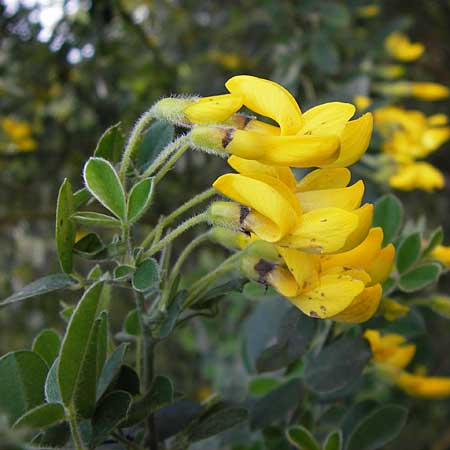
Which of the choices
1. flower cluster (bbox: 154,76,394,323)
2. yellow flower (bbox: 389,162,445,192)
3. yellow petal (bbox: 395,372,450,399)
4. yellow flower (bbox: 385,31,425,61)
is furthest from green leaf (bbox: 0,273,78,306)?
yellow flower (bbox: 385,31,425,61)

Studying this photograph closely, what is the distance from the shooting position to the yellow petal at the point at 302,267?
0.56m

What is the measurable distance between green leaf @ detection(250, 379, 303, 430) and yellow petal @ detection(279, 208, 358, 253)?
0.98ft

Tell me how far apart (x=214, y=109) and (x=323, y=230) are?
12cm

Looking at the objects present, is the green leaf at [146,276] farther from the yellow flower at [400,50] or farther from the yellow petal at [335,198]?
the yellow flower at [400,50]

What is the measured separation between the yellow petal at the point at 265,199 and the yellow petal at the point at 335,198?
0.06 feet

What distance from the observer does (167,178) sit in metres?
1.88

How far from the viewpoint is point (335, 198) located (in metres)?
0.55

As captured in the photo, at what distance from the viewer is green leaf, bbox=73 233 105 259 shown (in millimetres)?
576

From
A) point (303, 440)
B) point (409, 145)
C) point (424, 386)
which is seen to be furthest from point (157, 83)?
point (303, 440)

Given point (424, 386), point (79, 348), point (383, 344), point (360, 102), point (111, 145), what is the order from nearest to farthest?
1. point (79, 348)
2. point (111, 145)
3. point (383, 344)
4. point (424, 386)
5. point (360, 102)

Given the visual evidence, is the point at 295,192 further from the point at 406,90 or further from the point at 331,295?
the point at 406,90

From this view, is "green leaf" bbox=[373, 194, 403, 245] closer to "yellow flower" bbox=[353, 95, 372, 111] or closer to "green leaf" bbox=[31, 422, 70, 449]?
"green leaf" bbox=[31, 422, 70, 449]

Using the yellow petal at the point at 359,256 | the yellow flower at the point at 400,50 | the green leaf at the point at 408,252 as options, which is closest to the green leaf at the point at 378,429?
the green leaf at the point at 408,252

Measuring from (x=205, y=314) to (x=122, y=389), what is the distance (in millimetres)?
97
